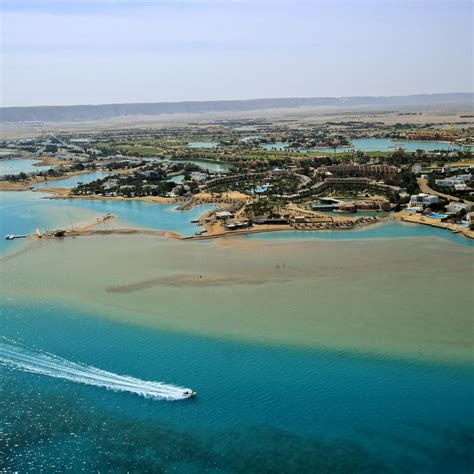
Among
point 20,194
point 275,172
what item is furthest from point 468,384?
point 20,194

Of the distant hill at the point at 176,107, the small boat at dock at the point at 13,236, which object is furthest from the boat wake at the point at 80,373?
the distant hill at the point at 176,107

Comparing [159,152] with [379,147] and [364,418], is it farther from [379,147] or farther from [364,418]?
[364,418]

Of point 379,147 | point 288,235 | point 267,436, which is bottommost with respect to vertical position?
point 267,436

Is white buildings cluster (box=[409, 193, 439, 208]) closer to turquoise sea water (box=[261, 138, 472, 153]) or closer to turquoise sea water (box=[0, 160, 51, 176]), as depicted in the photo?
turquoise sea water (box=[261, 138, 472, 153])

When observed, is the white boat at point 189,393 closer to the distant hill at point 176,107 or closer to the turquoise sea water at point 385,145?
the turquoise sea water at point 385,145

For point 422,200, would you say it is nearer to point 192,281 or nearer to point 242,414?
point 192,281

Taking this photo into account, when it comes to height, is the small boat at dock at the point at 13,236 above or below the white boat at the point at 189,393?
above
